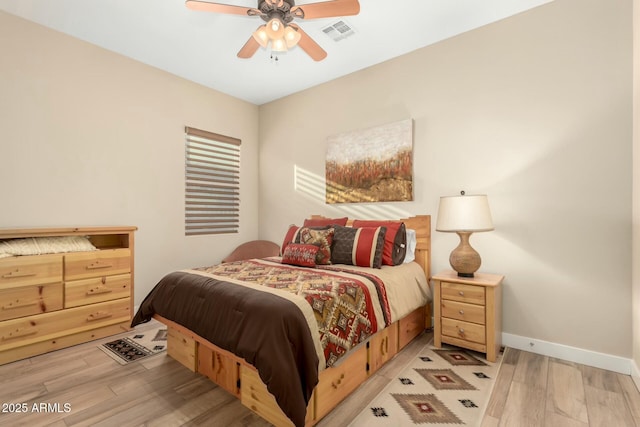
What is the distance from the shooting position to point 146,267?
3512 millimetres

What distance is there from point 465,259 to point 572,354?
1.05m

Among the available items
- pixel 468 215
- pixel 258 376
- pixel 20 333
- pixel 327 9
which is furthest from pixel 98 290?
pixel 468 215

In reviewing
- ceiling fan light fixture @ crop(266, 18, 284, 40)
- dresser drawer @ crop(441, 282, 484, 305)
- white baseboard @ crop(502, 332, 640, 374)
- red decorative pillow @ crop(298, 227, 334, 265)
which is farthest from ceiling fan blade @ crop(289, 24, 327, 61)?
white baseboard @ crop(502, 332, 640, 374)

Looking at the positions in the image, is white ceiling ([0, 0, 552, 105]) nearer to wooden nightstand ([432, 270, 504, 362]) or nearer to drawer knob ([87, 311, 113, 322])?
wooden nightstand ([432, 270, 504, 362])

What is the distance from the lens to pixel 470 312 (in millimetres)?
2457

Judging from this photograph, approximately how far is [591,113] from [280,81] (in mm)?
3201

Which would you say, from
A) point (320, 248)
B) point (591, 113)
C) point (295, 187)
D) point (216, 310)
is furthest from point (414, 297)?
point (295, 187)

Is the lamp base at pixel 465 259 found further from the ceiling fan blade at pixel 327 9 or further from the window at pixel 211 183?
the window at pixel 211 183

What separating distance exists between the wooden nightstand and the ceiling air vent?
7.84ft

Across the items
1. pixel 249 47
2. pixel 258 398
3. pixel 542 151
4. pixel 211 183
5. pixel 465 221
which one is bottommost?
pixel 258 398

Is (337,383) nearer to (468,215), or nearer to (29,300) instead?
(468,215)

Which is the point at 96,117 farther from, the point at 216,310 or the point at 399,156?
the point at 399,156

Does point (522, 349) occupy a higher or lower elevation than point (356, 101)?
lower

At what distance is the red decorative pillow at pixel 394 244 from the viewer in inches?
112
